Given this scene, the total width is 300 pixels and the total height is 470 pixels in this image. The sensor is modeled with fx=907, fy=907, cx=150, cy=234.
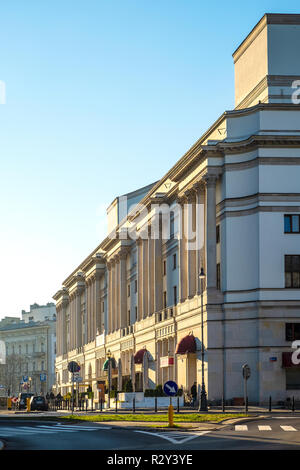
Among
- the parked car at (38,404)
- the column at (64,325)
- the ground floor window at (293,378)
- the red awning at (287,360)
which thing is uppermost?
the column at (64,325)

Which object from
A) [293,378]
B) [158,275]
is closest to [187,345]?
Answer: [293,378]

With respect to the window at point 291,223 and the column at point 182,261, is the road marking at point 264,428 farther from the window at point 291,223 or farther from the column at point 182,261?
the column at point 182,261

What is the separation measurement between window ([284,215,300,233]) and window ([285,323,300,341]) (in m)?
7.15

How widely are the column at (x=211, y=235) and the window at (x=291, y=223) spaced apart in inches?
233

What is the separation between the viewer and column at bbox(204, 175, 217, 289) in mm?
71938

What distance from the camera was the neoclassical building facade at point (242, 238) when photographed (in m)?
68.1

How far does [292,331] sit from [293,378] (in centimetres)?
349

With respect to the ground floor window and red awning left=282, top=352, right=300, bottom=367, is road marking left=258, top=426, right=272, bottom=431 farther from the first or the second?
the ground floor window

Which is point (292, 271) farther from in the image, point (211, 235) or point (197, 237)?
point (197, 237)

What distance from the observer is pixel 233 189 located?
70938 mm

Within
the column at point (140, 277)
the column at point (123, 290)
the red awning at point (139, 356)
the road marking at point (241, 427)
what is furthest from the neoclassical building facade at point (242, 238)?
the road marking at point (241, 427)

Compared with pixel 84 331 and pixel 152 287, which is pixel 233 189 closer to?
pixel 152 287

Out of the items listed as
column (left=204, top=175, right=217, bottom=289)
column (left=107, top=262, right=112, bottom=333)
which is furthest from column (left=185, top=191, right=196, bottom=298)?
column (left=107, top=262, right=112, bottom=333)

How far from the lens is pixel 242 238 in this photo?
230 feet
